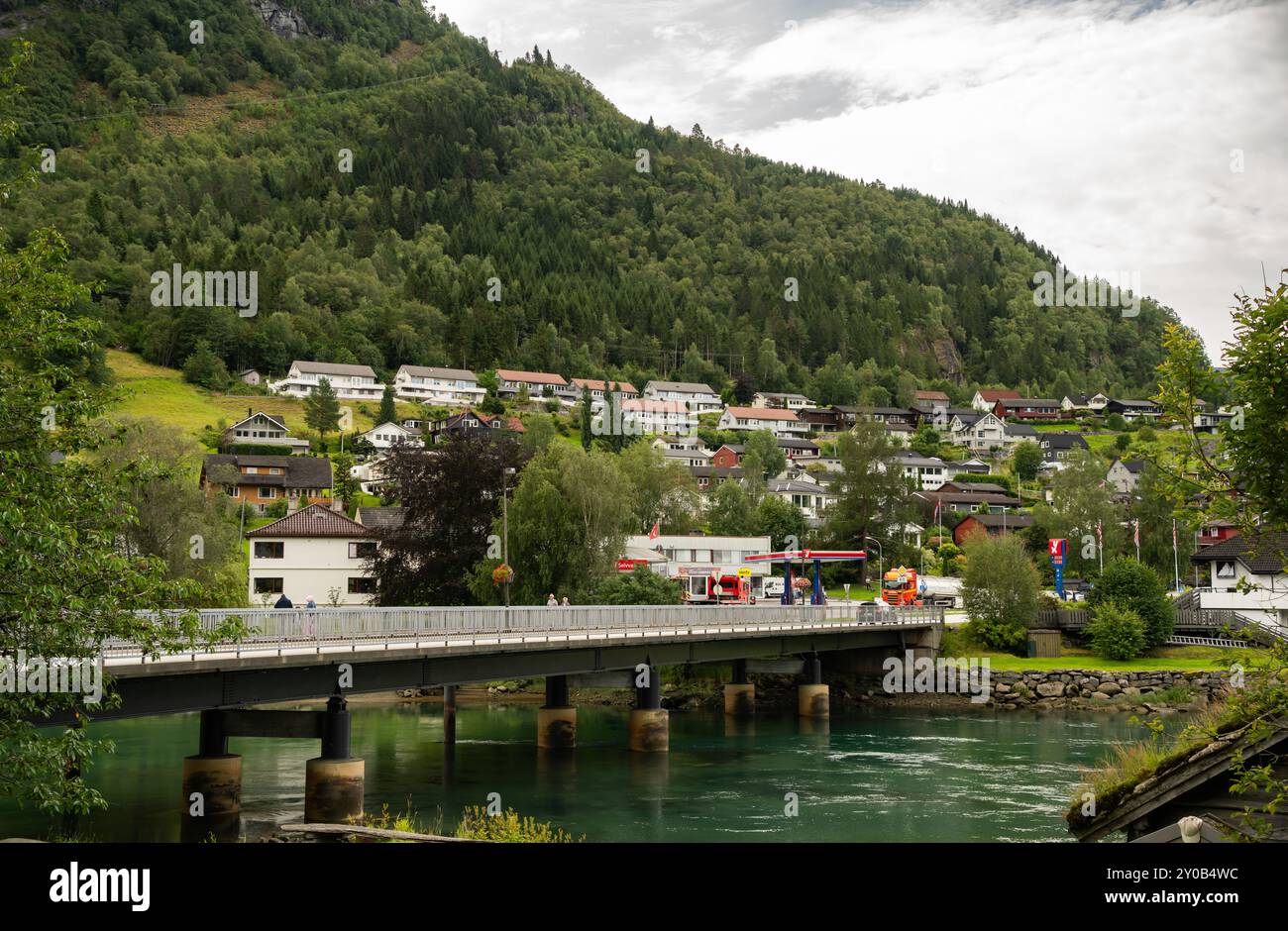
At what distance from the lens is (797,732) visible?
199ft

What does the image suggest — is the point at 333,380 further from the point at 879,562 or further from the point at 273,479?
the point at 879,562

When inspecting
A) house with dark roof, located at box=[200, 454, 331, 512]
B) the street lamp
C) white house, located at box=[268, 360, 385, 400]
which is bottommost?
the street lamp

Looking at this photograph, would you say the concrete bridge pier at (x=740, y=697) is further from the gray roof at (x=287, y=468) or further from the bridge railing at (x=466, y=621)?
the gray roof at (x=287, y=468)

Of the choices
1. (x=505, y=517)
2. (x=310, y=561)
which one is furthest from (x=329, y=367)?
(x=505, y=517)

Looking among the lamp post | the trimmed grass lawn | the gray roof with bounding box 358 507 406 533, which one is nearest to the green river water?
the lamp post

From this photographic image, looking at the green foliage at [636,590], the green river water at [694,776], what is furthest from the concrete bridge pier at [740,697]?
the green foliage at [636,590]

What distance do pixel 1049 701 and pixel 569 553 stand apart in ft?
97.5

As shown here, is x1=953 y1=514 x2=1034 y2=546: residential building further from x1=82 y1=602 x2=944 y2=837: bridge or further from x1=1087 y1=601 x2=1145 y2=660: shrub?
x1=82 y1=602 x2=944 y2=837: bridge

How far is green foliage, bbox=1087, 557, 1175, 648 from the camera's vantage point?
246 ft

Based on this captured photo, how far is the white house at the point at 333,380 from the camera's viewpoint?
181875mm

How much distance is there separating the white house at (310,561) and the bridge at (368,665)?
94.6ft

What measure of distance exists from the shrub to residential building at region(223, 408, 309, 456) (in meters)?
100

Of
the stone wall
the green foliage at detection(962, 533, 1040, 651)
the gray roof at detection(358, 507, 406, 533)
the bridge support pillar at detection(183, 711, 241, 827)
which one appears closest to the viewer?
the bridge support pillar at detection(183, 711, 241, 827)

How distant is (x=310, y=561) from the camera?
3142 inches
